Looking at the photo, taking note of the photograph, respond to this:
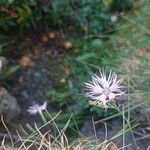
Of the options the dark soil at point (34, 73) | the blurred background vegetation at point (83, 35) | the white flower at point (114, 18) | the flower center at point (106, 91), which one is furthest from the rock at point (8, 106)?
the flower center at point (106, 91)

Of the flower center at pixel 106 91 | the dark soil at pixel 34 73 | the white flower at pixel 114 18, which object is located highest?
the flower center at pixel 106 91

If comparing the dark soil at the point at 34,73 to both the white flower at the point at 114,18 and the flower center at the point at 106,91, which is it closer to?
the white flower at the point at 114,18

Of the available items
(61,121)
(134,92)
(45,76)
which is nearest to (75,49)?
(45,76)

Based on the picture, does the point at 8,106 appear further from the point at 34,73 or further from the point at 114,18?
the point at 114,18

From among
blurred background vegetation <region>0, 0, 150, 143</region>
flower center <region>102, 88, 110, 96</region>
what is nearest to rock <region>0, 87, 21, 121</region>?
blurred background vegetation <region>0, 0, 150, 143</region>

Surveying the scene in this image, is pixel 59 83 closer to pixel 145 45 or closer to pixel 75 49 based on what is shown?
pixel 75 49

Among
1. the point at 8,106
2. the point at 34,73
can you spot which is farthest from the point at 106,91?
the point at 34,73

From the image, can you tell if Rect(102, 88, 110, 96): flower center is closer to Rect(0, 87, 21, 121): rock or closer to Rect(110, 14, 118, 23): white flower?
Rect(0, 87, 21, 121): rock

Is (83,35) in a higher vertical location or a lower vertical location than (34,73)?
higher
